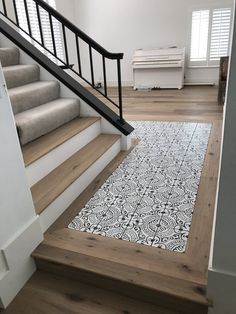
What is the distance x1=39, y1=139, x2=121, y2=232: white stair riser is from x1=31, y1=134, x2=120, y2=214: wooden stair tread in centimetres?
3

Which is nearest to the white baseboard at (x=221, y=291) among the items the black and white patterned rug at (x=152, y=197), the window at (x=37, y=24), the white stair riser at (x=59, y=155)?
the black and white patterned rug at (x=152, y=197)

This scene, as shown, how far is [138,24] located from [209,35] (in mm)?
1689

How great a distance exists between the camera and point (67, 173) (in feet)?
6.57

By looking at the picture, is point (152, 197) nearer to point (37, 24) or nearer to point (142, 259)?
point (142, 259)

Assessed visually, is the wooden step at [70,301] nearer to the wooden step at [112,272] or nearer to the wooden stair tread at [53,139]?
the wooden step at [112,272]

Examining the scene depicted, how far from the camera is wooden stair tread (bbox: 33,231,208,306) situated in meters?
1.20

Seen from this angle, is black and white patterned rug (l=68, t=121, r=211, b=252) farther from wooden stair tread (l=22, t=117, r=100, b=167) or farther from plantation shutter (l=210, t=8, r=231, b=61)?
plantation shutter (l=210, t=8, r=231, b=61)

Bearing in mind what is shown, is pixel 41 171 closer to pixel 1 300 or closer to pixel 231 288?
pixel 1 300

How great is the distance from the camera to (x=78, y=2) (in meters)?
6.54

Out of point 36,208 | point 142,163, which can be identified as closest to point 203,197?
point 142,163

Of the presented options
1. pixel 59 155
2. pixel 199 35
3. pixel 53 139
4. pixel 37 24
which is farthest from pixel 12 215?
pixel 199 35

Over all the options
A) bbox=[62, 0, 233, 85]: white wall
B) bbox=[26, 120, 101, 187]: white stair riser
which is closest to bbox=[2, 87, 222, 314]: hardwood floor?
bbox=[26, 120, 101, 187]: white stair riser

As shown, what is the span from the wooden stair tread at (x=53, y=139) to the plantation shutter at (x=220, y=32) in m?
4.50

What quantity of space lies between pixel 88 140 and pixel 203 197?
1.23 meters
